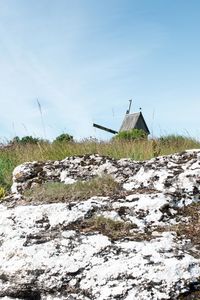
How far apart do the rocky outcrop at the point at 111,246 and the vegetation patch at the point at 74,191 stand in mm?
117

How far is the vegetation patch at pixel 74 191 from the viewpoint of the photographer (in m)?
4.84

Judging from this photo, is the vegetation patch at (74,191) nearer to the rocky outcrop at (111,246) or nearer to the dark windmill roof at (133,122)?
the rocky outcrop at (111,246)

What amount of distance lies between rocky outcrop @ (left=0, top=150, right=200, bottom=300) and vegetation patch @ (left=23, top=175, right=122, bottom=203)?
12 centimetres

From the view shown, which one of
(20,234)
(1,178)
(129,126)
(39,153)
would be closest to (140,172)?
(20,234)

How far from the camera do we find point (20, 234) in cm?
404

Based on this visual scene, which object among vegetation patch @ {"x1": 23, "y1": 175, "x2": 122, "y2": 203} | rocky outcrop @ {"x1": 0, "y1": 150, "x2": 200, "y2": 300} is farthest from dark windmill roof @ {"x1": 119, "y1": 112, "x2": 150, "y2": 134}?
rocky outcrop @ {"x1": 0, "y1": 150, "x2": 200, "y2": 300}

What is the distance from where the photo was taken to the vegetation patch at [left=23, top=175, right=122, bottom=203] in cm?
484

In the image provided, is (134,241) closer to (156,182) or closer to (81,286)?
(81,286)

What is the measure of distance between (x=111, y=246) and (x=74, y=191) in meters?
1.43

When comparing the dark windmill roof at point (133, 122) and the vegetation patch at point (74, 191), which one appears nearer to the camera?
the vegetation patch at point (74, 191)

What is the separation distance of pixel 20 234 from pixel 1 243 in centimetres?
16

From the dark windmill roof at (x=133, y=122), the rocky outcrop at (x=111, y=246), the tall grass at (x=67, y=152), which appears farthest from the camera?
the dark windmill roof at (x=133, y=122)

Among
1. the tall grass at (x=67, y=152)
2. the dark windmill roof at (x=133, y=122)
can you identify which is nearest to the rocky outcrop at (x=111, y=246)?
the tall grass at (x=67, y=152)

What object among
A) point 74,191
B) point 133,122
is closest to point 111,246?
point 74,191
